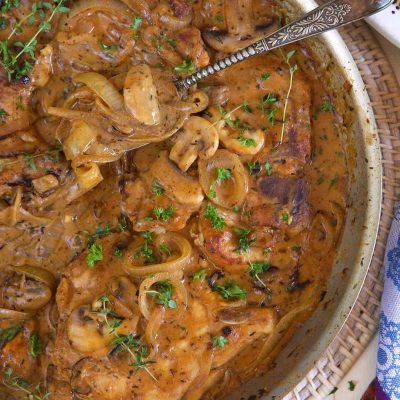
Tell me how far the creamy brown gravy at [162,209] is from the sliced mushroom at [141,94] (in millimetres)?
70

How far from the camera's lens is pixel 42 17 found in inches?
145

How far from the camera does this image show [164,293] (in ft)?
12.2

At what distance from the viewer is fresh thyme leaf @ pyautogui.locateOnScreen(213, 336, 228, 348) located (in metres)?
3.83

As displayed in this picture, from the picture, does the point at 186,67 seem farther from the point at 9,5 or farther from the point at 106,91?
the point at 9,5

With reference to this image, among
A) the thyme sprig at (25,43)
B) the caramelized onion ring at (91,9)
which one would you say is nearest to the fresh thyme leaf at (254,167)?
the caramelized onion ring at (91,9)

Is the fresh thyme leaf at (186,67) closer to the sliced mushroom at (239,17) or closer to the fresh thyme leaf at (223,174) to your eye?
the sliced mushroom at (239,17)

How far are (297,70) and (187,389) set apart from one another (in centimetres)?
203

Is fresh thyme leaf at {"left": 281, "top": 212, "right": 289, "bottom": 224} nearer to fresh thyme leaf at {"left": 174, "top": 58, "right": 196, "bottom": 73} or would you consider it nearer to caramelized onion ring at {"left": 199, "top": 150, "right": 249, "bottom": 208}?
caramelized onion ring at {"left": 199, "top": 150, "right": 249, "bottom": 208}

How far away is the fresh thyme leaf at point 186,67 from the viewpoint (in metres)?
3.67

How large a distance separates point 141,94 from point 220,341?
152 centimetres

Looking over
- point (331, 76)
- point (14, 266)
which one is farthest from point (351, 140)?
point (14, 266)

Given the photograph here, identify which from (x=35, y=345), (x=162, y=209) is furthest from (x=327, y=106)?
(x=35, y=345)

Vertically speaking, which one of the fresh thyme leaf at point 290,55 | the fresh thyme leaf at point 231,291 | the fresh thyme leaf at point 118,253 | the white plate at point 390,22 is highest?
the white plate at point 390,22

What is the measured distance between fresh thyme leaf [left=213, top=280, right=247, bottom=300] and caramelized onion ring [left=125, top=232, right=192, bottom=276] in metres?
0.27
